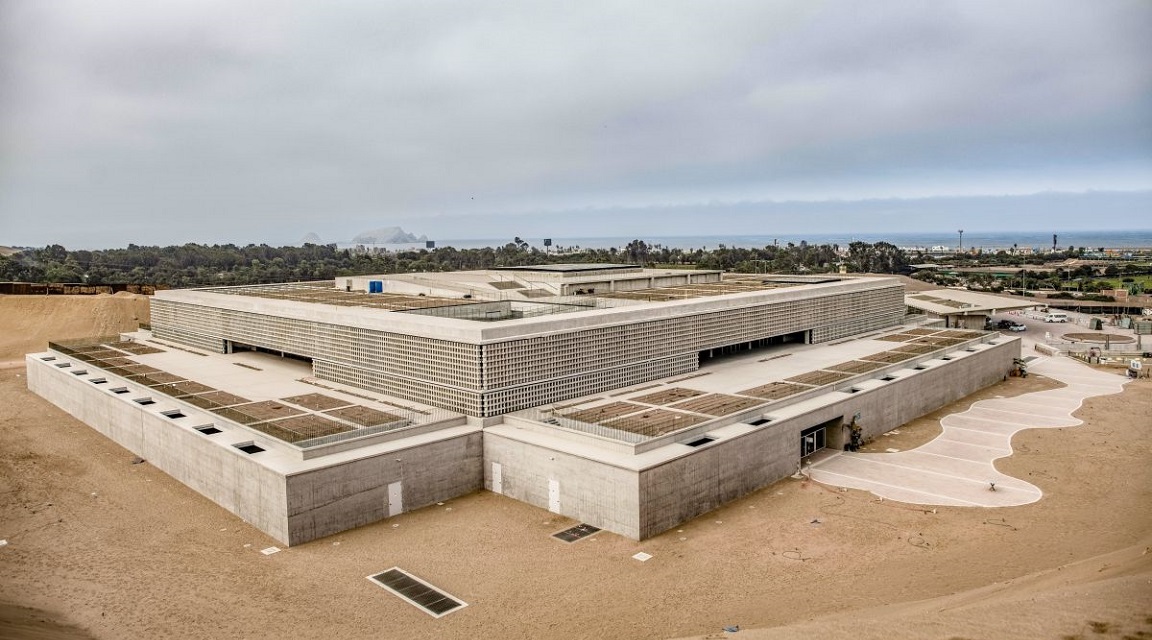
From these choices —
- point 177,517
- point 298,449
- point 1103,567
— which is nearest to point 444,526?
point 298,449

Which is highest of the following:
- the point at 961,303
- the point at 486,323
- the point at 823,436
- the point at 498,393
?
the point at 486,323

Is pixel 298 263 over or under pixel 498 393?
over

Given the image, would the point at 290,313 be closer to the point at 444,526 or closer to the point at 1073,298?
the point at 444,526

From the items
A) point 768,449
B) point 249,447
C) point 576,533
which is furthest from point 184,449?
point 768,449

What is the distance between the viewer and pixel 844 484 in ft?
90.0

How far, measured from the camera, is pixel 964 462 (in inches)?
1182

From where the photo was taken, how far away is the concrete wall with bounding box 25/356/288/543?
23594mm

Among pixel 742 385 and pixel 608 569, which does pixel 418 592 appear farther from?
pixel 742 385

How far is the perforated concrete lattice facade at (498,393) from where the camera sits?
79.9 feet

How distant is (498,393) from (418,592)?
10435mm

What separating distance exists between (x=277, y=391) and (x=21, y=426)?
50.3 ft

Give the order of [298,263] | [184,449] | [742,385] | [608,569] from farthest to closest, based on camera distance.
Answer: [298,263] < [742,385] < [184,449] < [608,569]

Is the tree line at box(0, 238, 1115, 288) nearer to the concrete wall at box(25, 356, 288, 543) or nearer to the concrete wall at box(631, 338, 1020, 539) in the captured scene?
the concrete wall at box(631, 338, 1020, 539)

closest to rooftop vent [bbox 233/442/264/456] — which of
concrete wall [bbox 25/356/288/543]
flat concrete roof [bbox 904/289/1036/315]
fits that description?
concrete wall [bbox 25/356/288/543]
